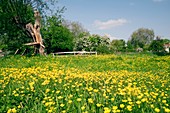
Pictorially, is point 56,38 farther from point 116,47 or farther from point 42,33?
point 116,47

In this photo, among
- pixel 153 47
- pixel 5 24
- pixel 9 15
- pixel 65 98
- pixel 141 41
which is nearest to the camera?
pixel 65 98

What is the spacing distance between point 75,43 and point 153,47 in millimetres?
20959

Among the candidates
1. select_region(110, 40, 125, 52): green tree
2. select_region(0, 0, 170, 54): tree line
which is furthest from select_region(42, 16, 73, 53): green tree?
select_region(110, 40, 125, 52): green tree

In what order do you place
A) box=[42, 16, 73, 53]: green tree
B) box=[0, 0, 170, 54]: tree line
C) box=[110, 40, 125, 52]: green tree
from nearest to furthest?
box=[0, 0, 170, 54]: tree line
box=[42, 16, 73, 53]: green tree
box=[110, 40, 125, 52]: green tree

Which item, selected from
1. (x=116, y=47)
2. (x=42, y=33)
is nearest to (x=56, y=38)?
(x=42, y=33)

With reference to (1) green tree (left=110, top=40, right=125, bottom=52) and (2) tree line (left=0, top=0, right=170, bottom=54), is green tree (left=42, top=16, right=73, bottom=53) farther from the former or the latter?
(1) green tree (left=110, top=40, right=125, bottom=52)

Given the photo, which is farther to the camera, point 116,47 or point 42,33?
point 116,47

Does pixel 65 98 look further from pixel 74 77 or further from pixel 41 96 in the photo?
pixel 74 77

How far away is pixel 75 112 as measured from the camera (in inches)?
154

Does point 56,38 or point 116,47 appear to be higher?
point 56,38

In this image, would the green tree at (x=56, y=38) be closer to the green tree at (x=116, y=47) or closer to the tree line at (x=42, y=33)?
the tree line at (x=42, y=33)

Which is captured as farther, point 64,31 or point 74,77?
point 64,31

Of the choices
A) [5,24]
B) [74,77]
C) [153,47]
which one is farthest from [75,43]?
[74,77]

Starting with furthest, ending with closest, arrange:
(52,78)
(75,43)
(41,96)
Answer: (75,43), (52,78), (41,96)
